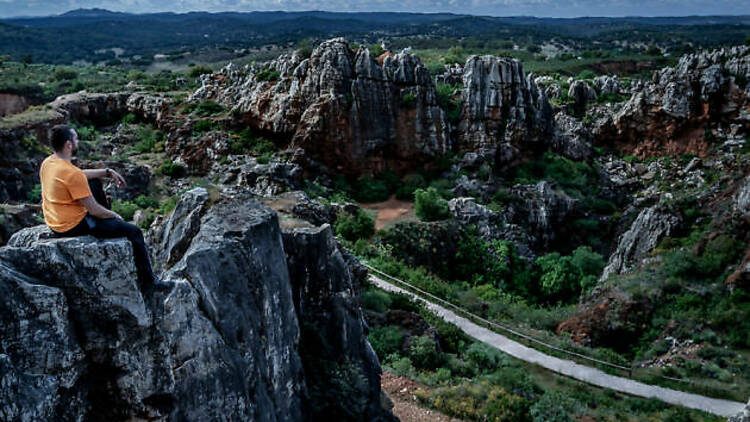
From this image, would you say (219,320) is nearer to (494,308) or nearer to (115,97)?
(494,308)

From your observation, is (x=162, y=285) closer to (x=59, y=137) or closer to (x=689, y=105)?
(x=59, y=137)

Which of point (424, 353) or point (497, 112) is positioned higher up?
point (497, 112)

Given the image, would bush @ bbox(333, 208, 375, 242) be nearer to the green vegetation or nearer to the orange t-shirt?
the green vegetation

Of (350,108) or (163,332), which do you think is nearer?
(163,332)

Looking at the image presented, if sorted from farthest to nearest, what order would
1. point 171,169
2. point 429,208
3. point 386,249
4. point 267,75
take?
1. point 267,75
2. point 171,169
3. point 429,208
4. point 386,249

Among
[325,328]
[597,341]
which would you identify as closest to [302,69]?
[597,341]

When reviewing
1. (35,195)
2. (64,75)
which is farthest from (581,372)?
(64,75)

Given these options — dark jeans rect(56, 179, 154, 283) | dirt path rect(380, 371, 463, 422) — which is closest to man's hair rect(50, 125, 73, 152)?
dark jeans rect(56, 179, 154, 283)
